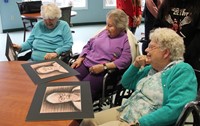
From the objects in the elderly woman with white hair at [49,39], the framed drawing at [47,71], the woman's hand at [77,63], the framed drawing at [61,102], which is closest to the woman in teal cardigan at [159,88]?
the framed drawing at [61,102]

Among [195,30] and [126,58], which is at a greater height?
[195,30]

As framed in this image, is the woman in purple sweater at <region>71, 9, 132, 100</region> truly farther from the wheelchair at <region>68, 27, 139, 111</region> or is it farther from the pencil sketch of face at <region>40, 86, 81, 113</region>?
the pencil sketch of face at <region>40, 86, 81, 113</region>

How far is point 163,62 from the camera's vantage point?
1.63 meters

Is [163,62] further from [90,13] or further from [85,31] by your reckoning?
[90,13]

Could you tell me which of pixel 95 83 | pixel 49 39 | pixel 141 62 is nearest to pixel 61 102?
pixel 141 62

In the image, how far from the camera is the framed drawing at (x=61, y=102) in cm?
136

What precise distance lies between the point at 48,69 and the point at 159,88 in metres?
0.85

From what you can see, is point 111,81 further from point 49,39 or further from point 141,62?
point 49,39

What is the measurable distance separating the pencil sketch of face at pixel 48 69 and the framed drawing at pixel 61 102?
6.4 inches

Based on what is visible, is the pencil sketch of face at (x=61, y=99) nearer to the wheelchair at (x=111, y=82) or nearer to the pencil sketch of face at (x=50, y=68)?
the pencil sketch of face at (x=50, y=68)

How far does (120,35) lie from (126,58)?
0.25 m

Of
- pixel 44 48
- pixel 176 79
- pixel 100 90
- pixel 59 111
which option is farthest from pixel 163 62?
pixel 44 48

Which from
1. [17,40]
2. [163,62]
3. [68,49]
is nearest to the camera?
[163,62]

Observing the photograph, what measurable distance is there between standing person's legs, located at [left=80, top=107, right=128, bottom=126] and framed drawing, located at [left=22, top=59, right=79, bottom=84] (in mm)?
359
